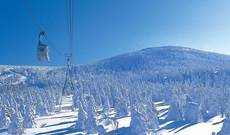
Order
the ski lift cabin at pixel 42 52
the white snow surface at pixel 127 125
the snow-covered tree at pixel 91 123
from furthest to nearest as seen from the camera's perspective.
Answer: the white snow surface at pixel 127 125, the snow-covered tree at pixel 91 123, the ski lift cabin at pixel 42 52

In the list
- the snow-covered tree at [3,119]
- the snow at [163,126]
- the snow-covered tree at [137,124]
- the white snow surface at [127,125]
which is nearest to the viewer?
the snow-covered tree at [137,124]

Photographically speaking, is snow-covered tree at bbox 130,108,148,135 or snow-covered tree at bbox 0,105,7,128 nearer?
snow-covered tree at bbox 130,108,148,135

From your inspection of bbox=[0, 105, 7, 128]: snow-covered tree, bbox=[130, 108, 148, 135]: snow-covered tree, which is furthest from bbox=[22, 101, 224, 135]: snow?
bbox=[0, 105, 7, 128]: snow-covered tree

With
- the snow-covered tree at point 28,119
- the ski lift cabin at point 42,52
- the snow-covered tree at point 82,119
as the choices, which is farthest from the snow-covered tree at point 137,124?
the ski lift cabin at point 42,52

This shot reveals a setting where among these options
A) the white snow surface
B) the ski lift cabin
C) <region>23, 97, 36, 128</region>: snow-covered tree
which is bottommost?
the white snow surface

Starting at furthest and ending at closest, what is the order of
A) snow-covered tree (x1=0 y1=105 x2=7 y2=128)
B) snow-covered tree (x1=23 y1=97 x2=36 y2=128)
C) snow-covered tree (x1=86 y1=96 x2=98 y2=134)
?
→ snow-covered tree (x1=0 y1=105 x2=7 y2=128) → snow-covered tree (x1=23 y1=97 x2=36 y2=128) → snow-covered tree (x1=86 y1=96 x2=98 y2=134)

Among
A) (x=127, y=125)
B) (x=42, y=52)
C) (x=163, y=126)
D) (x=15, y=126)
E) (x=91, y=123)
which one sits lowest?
(x=163, y=126)

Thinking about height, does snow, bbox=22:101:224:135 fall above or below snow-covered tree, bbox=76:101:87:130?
below

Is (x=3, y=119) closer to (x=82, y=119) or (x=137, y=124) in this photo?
(x=82, y=119)

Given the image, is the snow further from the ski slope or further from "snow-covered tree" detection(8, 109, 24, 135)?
"snow-covered tree" detection(8, 109, 24, 135)

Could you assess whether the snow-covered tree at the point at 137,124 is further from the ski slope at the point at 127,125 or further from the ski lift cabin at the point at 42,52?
the ski lift cabin at the point at 42,52

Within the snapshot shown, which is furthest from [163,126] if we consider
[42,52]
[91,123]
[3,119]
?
[42,52]

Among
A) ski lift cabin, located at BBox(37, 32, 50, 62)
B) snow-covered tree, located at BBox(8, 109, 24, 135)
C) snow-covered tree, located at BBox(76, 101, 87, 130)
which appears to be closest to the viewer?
ski lift cabin, located at BBox(37, 32, 50, 62)

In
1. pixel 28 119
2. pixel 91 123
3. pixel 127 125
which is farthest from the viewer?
pixel 28 119
